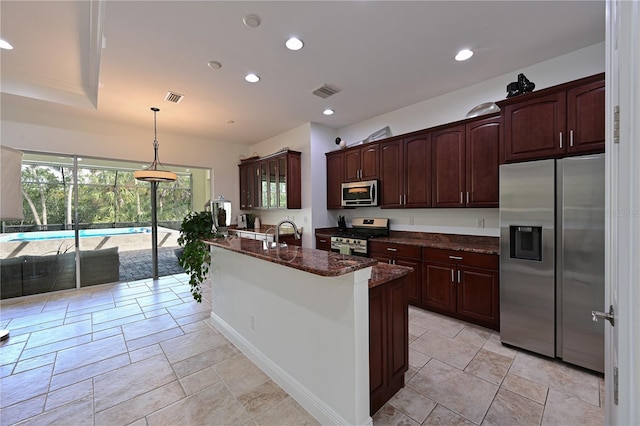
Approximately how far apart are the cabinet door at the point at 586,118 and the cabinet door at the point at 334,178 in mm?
3027

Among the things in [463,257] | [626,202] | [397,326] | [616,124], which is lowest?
[397,326]

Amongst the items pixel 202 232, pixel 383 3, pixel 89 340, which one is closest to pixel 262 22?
pixel 383 3

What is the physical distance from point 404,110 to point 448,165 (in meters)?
1.34

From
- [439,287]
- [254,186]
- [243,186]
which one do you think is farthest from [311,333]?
[243,186]

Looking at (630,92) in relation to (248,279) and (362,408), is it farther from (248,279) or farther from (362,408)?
(248,279)

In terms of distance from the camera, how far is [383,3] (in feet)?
6.39

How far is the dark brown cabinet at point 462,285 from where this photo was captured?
2.73m

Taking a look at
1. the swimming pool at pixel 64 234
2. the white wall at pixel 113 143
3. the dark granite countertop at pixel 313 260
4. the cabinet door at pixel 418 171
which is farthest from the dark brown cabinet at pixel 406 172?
the swimming pool at pixel 64 234

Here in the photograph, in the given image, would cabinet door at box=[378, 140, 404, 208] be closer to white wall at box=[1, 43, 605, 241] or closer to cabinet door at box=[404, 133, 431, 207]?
cabinet door at box=[404, 133, 431, 207]

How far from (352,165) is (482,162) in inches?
79.6

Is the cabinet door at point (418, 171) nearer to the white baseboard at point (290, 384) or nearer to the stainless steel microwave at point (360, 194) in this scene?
the stainless steel microwave at point (360, 194)

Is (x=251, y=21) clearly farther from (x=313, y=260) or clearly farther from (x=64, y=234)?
(x=64, y=234)

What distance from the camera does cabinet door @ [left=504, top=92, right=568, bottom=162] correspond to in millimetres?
2219

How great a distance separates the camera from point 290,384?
6.20 feet
